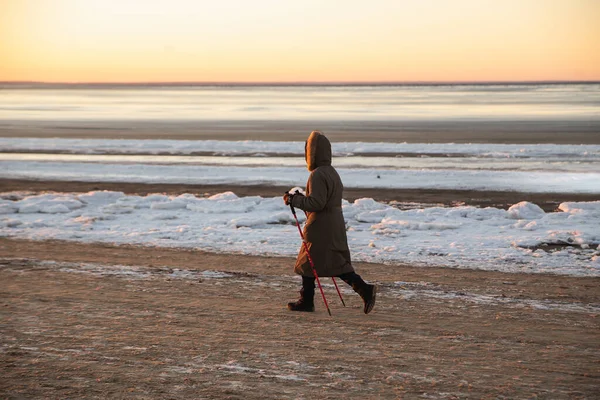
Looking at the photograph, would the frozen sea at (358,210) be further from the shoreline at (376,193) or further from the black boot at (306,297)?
the black boot at (306,297)

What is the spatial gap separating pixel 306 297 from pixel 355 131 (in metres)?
32.7

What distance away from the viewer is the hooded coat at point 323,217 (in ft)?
21.5

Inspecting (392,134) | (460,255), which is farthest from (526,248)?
(392,134)

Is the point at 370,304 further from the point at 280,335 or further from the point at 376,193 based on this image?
the point at 376,193

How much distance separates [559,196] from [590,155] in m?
10.2

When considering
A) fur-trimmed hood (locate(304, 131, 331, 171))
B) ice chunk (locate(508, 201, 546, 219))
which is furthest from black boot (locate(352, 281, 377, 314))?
ice chunk (locate(508, 201, 546, 219))

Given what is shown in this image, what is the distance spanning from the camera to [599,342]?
593 cm

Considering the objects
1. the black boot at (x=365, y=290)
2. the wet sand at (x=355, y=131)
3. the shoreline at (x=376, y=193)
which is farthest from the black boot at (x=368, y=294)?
the wet sand at (x=355, y=131)

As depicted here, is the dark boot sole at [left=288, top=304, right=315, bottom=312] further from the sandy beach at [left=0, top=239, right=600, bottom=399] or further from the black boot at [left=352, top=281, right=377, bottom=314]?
the black boot at [left=352, top=281, right=377, bottom=314]

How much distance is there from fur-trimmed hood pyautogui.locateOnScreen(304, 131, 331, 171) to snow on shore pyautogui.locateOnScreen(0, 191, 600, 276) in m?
2.96

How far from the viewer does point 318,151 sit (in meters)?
6.64

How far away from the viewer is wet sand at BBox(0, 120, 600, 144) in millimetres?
33812

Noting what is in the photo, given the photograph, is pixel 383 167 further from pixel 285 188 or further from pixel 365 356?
pixel 365 356

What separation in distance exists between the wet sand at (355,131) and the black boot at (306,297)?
25727mm
